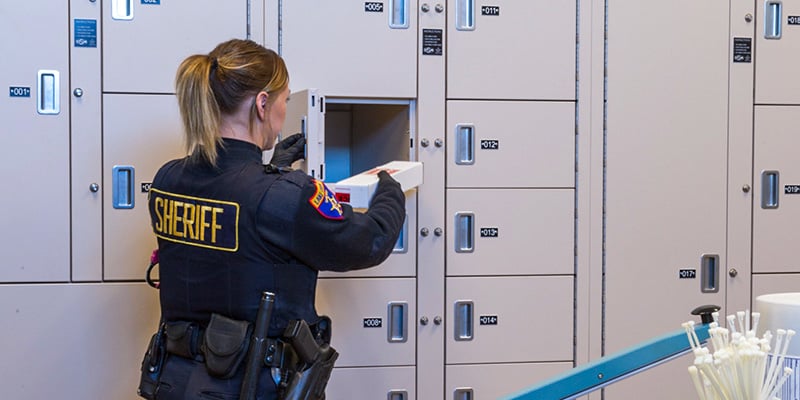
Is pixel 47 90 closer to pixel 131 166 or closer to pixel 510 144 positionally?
pixel 131 166

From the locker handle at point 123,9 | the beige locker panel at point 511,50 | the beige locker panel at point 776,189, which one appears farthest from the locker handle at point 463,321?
the locker handle at point 123,9

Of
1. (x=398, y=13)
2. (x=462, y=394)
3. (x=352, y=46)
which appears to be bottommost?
(x=462, y=394)

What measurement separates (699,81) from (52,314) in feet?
7.60

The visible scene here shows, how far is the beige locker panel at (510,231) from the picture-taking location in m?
2.97

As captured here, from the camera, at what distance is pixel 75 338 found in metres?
2.80

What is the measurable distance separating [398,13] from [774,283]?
165 centimetres

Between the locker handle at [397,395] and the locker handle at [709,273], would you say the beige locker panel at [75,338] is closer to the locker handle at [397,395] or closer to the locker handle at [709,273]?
the locker handle at [397,395]

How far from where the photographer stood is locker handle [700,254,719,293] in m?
3.11

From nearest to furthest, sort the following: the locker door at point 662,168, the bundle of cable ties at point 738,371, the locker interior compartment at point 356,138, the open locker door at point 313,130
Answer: the bundle of cable ties at point 738,371
the open locker door at point 313,130
the locker door at point 662,168
the locker interior compartment at point 356,138

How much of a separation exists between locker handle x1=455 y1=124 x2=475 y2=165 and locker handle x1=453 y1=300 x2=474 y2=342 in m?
0.48

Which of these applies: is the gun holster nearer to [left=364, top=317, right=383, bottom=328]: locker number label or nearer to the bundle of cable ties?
[left=364, top=317, right=383, bottom=328]: locker number label

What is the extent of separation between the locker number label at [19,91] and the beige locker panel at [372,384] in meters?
1.33

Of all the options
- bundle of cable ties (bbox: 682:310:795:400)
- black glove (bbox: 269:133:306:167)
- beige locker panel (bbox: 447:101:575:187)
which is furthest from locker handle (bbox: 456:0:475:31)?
bundle of cable ties (bbox: 682:310:795:400)

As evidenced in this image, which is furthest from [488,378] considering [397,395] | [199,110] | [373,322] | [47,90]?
[47,90]
